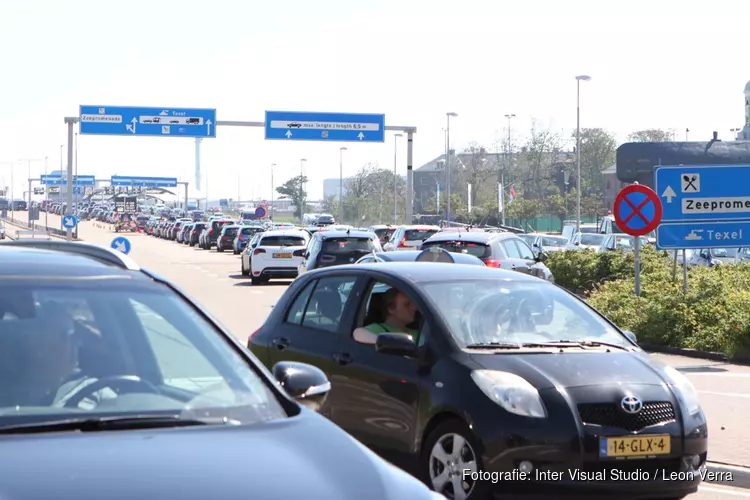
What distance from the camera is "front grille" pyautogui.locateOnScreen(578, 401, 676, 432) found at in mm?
7055

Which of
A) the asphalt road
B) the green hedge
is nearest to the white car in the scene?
the asphalt road

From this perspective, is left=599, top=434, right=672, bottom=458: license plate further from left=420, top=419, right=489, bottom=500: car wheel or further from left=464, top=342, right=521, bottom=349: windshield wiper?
left=464, top=342, right=521, bottom=349: windshield wiper

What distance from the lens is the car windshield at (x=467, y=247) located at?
21.8 metres

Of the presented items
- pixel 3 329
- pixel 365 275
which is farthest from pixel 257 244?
pixel 3 329

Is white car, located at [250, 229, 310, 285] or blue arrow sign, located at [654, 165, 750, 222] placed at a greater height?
blue arrow sign, located at [654, 165, 750, 222]

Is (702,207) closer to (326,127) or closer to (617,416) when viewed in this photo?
(617,416)

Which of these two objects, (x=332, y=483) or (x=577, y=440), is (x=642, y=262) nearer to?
(x=577, y=440)

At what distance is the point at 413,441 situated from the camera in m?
7.60

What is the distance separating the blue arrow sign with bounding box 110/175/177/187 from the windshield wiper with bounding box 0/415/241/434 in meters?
154

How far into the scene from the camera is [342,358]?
8.43 m

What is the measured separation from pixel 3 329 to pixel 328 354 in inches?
170

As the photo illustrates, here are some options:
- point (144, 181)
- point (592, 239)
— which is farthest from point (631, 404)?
point (144, 181)

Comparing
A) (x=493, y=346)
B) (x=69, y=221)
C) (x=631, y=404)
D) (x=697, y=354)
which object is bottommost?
(x=697, y=354)

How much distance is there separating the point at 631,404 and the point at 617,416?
111 mm
